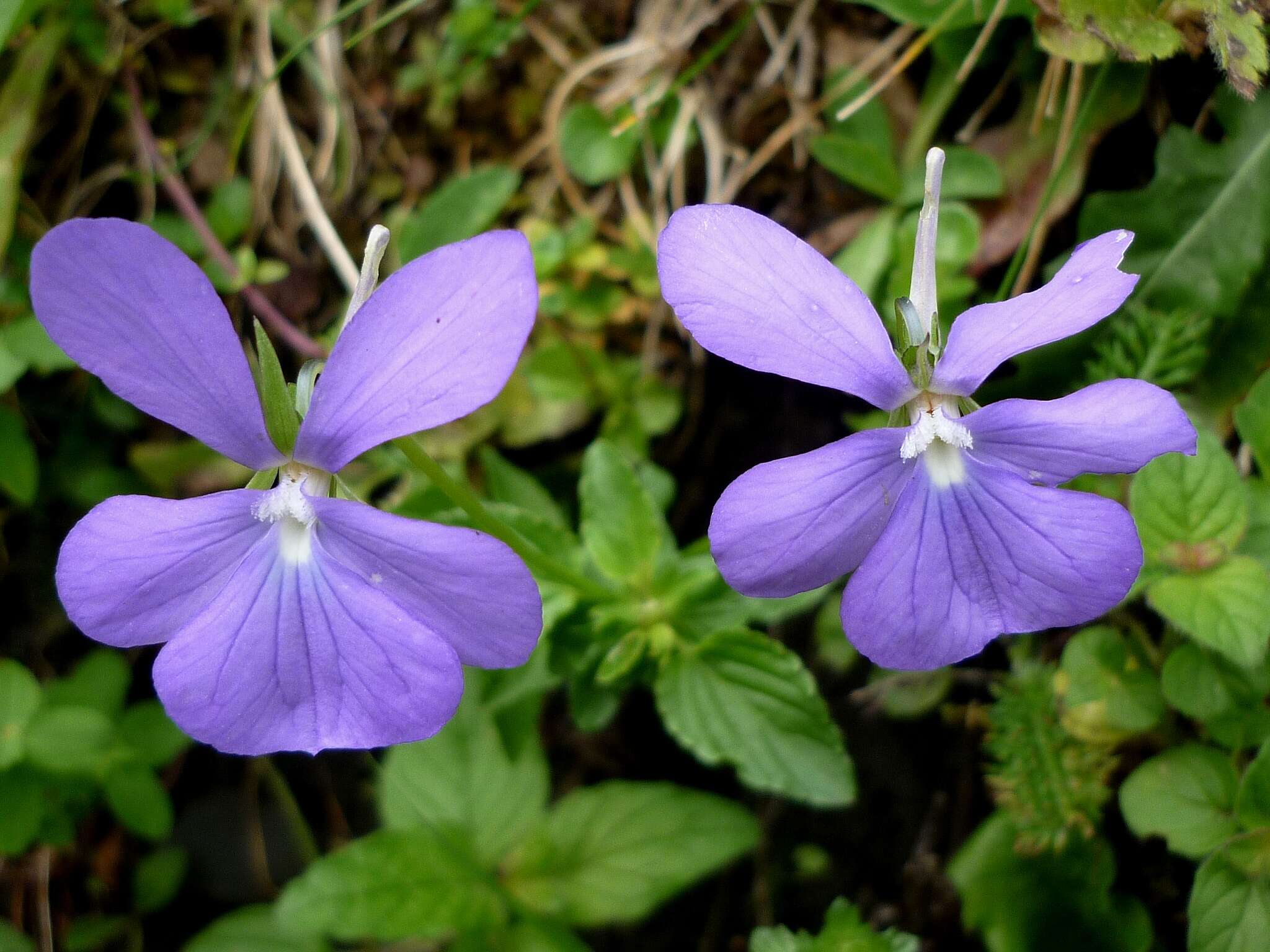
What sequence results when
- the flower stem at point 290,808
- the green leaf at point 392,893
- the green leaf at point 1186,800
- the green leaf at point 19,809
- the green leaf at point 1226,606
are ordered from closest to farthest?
the green leaf at point 1226,606, the green leaf at point 1186,800, the green leaf at point 392,893, the green leaf at point 19,809, the flower stem at point 290,808

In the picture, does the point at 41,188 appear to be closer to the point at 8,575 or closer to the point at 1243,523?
the point at 8,575

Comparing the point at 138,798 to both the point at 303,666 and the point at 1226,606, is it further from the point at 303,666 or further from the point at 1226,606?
the point at 1226,606

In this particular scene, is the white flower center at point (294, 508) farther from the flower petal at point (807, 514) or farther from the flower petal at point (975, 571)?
the flower petal at point (975, 571)

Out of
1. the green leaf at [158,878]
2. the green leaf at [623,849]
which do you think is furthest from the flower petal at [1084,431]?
the green leaf at [158,878]

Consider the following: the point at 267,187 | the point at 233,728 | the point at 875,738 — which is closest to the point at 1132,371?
the point at 875,738

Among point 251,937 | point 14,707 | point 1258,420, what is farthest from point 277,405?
point 251,937

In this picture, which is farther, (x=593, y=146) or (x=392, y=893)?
(x=593, y=146)
